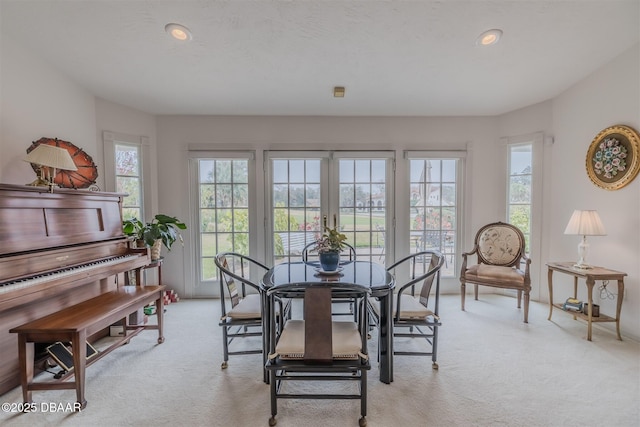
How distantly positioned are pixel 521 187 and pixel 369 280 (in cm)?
297

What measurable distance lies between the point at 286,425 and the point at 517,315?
2.90m

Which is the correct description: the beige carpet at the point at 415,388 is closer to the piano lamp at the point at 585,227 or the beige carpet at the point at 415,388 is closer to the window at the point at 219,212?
the piano lamp at the point at 585,227

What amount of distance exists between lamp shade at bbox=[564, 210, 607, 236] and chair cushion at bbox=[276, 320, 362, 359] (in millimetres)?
2547

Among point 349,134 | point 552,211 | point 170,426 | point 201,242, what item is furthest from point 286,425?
point 552,211

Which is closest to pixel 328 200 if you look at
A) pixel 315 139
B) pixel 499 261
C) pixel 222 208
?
pixel 315 139

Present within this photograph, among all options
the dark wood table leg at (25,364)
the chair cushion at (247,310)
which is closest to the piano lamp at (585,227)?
the chair cushion at (247,310)

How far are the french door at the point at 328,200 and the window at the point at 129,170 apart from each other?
1599 mm

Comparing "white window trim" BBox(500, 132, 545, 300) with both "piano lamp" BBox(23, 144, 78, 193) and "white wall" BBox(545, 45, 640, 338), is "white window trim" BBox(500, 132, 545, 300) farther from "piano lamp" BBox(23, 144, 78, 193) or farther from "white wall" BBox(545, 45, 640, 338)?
"piano lamp" BBox(23, 144, 78, 193)

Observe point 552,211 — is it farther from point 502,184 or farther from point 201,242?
point 201,242

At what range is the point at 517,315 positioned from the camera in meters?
3.18

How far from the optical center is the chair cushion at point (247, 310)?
215 cm

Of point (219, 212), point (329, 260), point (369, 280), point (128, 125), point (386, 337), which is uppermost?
point (128, 125)

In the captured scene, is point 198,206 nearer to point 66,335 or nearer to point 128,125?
point 128,125

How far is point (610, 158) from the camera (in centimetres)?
280
